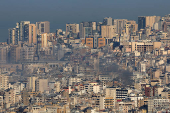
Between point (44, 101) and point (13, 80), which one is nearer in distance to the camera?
point (44, 101)

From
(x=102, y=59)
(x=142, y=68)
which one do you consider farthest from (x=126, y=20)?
(x=142, y=68)

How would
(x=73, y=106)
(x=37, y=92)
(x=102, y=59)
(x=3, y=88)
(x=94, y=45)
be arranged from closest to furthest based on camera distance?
(x=73, y=106), (x=37, y=92), (x=3, y=88), (x=102, y=59), (x=94, y=45)

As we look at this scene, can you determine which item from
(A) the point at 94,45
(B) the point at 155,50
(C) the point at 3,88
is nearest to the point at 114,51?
(B) the point at 155,50

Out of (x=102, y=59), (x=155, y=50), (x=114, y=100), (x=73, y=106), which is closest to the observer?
(x=73, y=106)

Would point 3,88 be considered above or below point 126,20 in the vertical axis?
below

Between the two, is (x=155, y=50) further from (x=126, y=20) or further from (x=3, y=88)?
(x=3, y=88)

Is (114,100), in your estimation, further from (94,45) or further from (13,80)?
(94,45)
